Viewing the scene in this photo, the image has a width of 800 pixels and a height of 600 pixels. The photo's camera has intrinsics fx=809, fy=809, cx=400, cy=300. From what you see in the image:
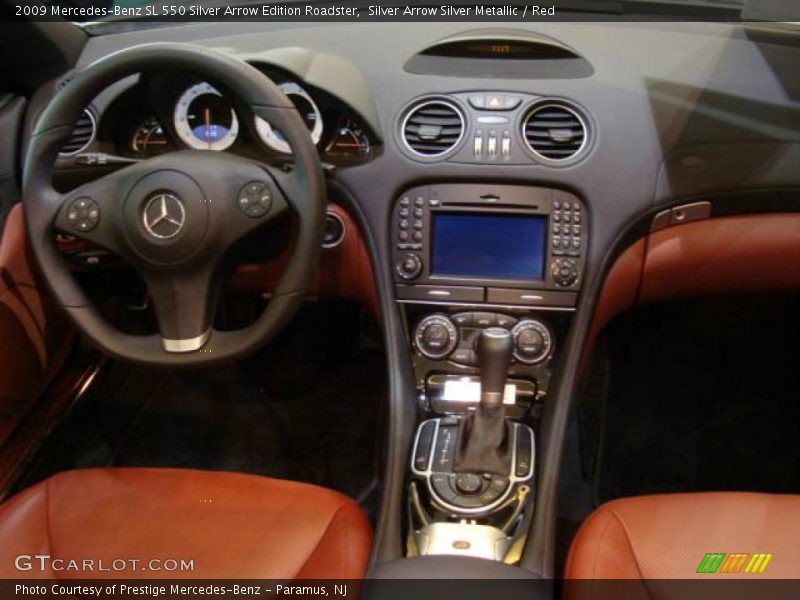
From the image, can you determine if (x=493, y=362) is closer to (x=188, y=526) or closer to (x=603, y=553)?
(x=603, y=553)

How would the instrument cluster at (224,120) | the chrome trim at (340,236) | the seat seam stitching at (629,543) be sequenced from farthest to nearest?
1. the chrome trim at (340,236)
2. the instrument cluster at (224,120)
3. the seat seam stitching at (629,543)

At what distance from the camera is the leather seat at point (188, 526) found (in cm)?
109

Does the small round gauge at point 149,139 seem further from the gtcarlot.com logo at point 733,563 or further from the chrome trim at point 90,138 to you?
the gtcarlot.com logo at point 733,563

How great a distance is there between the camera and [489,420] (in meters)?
1.26

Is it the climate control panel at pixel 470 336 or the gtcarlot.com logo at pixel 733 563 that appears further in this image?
the climate control panel at pixel 470 336

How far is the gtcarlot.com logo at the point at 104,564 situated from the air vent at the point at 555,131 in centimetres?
86

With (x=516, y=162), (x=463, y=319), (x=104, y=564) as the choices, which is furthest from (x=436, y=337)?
(x=104, y=564)

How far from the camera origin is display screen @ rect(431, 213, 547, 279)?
1.40 metres

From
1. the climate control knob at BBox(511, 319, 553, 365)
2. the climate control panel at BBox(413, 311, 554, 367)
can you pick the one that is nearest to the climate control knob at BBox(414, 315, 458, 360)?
the climate control panel at BBox(413, 311, 554, 367)

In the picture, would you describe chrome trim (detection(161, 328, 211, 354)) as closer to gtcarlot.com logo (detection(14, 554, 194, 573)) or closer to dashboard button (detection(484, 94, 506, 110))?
gtcarlot.com logo (detection(14, 554, 194, 573))

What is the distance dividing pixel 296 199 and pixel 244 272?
1.53ft

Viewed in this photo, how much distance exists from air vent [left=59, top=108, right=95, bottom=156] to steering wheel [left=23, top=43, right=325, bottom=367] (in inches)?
11.2

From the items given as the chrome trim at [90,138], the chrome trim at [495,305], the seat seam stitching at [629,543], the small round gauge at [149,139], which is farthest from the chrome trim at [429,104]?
the seat seam stitching at [629,543]

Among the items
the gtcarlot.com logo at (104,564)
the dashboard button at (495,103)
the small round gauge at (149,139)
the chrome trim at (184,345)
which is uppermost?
the dashboard button at (495,103)
